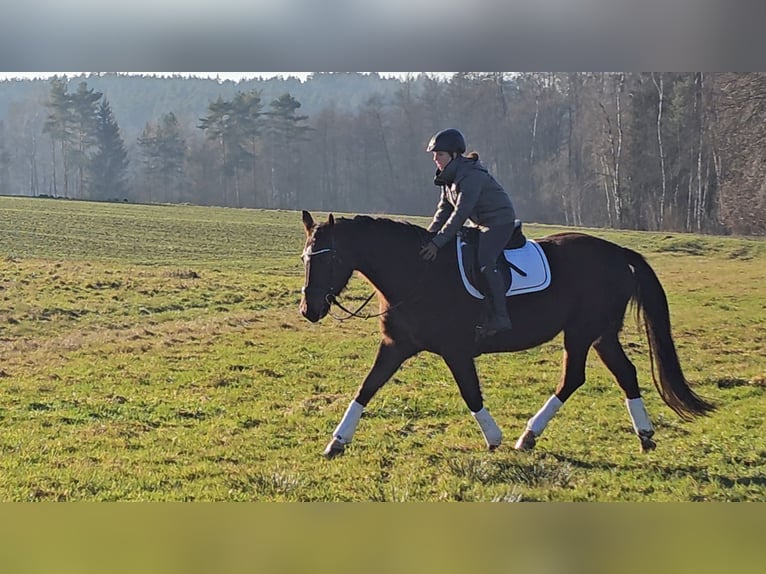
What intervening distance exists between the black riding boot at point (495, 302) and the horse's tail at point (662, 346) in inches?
35.1

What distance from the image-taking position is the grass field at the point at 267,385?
4316mm

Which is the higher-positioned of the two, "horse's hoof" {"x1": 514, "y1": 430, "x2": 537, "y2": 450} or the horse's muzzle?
the horse's muzzle

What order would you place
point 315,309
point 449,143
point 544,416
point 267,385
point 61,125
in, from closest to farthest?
1. point 315,309
2. point 449,143
3. point 544,416
4. point 267,385
5. point 61,125

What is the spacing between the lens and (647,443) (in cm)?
448

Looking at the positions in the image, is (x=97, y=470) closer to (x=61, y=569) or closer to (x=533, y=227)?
(x=61, y=569)

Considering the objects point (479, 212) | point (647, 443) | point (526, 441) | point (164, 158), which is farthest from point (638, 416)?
point (164, 158)

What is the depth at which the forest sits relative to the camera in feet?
16.0

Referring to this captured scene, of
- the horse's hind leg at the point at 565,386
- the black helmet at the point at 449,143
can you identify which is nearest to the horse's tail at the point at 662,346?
the horse's hind leg at the point at 565,386

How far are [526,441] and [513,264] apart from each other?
0.96 m

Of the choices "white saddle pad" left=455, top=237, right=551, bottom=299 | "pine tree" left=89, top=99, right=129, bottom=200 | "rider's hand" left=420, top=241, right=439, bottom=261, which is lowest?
"white saddle pad" left=455, top=237, right=551, bottom=299

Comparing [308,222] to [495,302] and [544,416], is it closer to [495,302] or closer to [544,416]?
[495,302]

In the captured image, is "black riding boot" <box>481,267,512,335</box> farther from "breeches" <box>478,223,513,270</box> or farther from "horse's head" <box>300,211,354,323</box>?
"horse's head" <box>300,211,354,323</box>

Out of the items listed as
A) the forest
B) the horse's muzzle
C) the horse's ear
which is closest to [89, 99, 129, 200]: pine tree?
the forest
